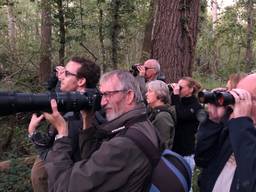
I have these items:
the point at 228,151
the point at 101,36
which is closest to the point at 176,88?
the point at 228,151

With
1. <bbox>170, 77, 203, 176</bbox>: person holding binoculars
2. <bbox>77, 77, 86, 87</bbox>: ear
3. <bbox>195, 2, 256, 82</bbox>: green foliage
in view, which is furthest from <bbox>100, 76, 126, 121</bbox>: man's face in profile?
<bbox>195, 2, 256, 82</bbox>: green foliage

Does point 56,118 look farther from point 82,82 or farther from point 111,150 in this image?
point 82,82

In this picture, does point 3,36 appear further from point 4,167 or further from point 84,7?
point 4,167

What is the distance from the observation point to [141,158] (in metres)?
2.62

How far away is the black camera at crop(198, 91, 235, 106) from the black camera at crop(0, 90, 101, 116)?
0.67 metres

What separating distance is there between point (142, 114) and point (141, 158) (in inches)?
12.6

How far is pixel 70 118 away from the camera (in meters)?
3.44

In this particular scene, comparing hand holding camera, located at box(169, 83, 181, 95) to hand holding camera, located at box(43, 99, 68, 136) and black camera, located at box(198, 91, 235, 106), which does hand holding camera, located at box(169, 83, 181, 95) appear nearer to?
black camera, located at box(198, 91, 235, 106)

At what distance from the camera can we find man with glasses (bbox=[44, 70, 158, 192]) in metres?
2.57

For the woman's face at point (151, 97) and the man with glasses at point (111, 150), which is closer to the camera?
the man with glasses at point (111, 150)

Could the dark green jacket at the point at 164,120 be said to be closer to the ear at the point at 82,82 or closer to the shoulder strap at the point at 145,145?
the ear at the point at 82,82

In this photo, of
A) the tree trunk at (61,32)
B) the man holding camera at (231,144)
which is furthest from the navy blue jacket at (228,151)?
the tree trunk at (61,32)

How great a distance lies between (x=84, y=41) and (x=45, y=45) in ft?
3.81

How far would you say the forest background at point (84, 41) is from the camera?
22.7 feet
